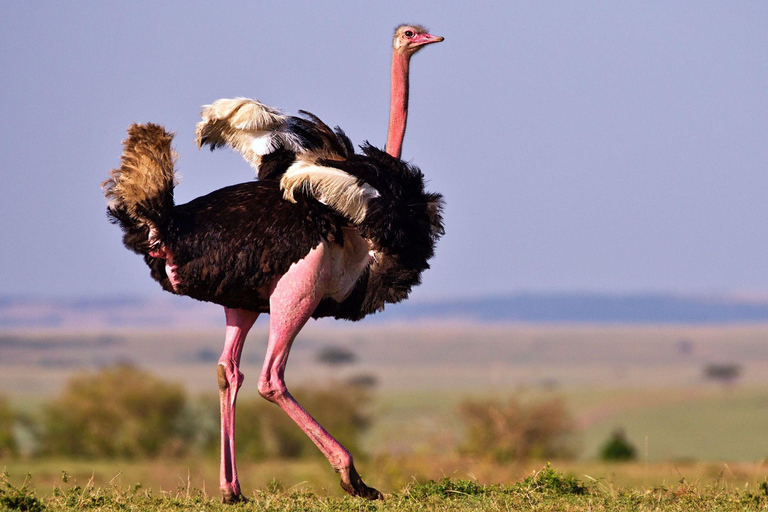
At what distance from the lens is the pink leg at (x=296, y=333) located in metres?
7.21

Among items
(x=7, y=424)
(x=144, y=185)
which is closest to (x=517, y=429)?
(x=7, y=424)

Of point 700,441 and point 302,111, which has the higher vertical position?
point 302,111

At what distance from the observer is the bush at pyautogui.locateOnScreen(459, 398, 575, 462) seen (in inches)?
930

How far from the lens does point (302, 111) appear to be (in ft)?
26.4

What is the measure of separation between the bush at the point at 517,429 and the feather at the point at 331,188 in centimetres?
1253

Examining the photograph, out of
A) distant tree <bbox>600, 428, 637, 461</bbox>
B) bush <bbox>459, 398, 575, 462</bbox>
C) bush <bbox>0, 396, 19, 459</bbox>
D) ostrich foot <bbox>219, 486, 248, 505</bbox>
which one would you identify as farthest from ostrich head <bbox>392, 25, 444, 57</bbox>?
bush <bbox>0, 396, 19, 459</bbox>

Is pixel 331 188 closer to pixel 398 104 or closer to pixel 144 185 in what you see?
pixel 144 185

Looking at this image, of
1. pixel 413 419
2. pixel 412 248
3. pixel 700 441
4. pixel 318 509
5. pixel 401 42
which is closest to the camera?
pixel 318 509

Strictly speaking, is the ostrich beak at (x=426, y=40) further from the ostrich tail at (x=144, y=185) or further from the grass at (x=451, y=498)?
the grass at (x=451, y=498)

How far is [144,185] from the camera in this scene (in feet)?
22.7

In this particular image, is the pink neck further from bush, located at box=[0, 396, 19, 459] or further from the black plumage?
bush, located at box=[0, 396, 19, 459]

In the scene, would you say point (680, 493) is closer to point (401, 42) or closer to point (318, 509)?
point (318, 509)

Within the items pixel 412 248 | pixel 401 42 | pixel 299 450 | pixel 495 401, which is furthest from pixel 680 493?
pixel 299 450

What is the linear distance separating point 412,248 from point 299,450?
123 ft
